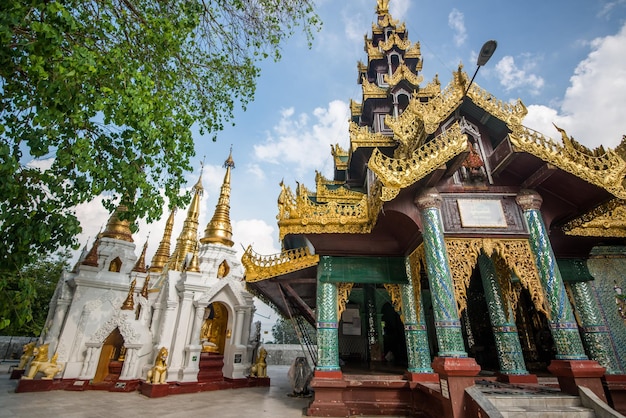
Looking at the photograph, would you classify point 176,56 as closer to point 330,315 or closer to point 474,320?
point 330,315

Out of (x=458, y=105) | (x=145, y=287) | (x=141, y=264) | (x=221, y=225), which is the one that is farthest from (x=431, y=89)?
(x=141, y=264)

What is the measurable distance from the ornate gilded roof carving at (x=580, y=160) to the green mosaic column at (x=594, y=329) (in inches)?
108

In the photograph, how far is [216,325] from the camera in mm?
13984

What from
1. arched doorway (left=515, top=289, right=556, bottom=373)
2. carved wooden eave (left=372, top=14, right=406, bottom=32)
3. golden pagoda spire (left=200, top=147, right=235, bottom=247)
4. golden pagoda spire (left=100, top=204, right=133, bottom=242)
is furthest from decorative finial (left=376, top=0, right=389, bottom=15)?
golden pagoda spire (left=100, top=204, right=133, bottom=242)

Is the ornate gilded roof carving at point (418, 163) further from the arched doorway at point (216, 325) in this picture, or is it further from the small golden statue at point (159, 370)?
the arched doorway at point (216, 325)

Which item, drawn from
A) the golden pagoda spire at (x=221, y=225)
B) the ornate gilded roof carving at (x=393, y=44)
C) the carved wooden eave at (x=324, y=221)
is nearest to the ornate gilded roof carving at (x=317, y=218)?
the carved wooden eave at (x=324, y=221)

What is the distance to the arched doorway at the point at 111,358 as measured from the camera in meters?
11.4

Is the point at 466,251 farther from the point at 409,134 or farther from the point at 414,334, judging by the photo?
the point at 409,134

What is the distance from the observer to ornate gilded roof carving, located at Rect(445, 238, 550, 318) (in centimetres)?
576

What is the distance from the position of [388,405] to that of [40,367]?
11945 mm

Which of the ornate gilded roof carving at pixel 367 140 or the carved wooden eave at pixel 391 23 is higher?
the carved wooden eave at pixel 391 23

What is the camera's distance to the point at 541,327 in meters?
9.88

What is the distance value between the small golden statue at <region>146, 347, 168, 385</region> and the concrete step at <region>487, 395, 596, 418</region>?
968cm

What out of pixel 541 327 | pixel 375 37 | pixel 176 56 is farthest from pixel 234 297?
pixel 375 37
